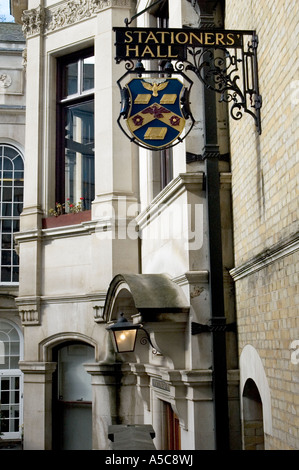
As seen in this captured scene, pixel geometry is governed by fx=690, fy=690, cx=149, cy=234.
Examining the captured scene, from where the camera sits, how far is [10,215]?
2094 cm

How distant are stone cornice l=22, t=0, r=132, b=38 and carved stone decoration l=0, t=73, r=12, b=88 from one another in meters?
8.22

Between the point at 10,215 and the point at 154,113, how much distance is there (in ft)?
47.5

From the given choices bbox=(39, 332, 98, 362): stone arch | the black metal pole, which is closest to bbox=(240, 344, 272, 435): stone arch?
the black metal pole

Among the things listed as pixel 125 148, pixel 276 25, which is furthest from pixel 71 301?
pixel 276 25

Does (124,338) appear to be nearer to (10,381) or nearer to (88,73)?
(88,73)

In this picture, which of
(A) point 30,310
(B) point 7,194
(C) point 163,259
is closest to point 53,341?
(A) point 30,310

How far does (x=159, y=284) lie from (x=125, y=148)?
4221mm

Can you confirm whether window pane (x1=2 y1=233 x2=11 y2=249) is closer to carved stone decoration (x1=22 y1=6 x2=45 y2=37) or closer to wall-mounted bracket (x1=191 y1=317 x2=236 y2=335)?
carved stone decoration (x1=22 y1=6 x2=45 y2=37)

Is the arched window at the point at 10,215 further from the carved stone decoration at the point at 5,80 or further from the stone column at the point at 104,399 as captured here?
the stone column at the point at 104,399

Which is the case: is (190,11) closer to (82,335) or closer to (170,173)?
(170,173)

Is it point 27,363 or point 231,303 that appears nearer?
point 231,303

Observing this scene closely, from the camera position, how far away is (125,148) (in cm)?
1206
